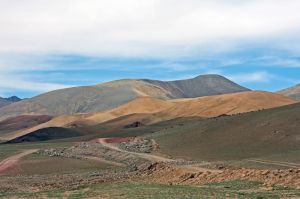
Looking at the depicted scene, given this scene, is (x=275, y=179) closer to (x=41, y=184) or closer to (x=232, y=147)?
(x=41, y=184)

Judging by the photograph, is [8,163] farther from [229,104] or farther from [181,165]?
[229,104]

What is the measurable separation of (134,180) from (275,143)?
27769 mm

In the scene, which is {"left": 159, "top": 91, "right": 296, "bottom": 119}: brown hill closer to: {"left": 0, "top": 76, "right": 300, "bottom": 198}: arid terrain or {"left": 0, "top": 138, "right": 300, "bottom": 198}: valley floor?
{"left": 0, "top": 76, "right": 300, "bottom": 198}: arid terrain

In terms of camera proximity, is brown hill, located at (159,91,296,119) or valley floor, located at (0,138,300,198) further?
brown hill, located at (159,91,296,119)

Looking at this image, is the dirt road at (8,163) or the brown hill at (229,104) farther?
the brown hill at (229,104)

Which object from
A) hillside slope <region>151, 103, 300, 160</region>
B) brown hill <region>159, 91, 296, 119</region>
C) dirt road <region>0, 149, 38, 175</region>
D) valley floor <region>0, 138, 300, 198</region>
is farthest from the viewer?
brown hill <region>159, 91, 296, 119</region>

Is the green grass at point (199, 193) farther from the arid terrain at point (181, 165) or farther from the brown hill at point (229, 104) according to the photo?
the brown hill at point (229, 104)

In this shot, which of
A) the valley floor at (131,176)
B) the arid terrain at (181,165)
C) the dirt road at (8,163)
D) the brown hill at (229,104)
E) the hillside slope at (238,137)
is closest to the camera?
the valley floor at (131,176)

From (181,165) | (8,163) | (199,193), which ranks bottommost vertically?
(199,193)

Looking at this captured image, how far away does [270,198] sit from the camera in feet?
94.3

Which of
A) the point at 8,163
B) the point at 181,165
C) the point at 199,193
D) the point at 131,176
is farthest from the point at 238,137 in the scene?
the point at 199,193

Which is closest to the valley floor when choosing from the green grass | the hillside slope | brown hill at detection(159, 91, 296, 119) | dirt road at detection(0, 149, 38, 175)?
the green grass

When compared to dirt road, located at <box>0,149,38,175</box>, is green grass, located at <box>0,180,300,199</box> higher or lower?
lower

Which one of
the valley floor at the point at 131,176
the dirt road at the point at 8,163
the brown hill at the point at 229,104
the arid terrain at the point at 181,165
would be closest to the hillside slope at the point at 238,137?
the arid terrain at the point at 181,165
